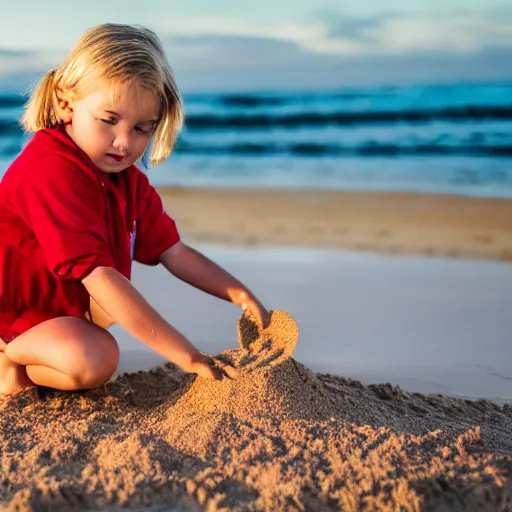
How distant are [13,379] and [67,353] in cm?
23

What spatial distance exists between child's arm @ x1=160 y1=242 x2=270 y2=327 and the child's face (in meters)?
0.47

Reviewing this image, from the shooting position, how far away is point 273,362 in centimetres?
229

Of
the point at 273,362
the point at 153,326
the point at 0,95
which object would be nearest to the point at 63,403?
the point at 153,326

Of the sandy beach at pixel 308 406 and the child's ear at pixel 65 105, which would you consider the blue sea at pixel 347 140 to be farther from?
the child's ear at pixel 65 105

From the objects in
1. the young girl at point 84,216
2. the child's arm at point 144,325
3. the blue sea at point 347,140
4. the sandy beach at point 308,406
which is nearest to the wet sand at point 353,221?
the sandy beach at point 308,406

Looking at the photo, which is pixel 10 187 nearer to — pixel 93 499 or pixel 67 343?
pixel 67 343

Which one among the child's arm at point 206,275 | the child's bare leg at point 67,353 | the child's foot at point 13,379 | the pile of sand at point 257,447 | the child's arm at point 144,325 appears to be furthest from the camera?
the child's arm at point 206,275

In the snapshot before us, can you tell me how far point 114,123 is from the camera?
7.59 ft

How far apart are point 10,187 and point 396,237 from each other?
9.69 feet

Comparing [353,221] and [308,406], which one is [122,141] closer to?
[308,406]

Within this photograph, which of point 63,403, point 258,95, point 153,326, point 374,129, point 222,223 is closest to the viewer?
point 153,326

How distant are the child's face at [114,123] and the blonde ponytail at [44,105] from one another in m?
0.09

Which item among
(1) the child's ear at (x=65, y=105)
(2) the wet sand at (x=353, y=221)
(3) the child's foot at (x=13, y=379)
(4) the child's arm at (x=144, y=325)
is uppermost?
(1) the child's ear at (x=65, y=105)

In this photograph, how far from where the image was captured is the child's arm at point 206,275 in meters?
2.68
